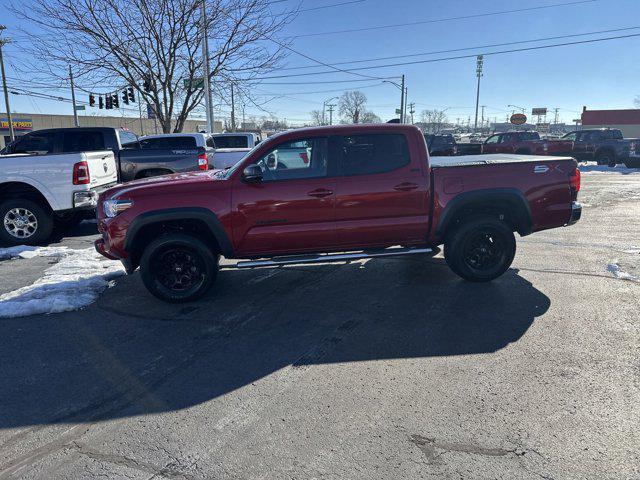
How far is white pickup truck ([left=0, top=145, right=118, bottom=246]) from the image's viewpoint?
25.1 ft

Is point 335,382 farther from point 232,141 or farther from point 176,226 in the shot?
point 232,141

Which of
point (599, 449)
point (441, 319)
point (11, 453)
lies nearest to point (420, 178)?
point (441, 319)

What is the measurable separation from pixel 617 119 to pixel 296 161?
76832 mm

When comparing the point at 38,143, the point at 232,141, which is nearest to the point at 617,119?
the point at 232,141

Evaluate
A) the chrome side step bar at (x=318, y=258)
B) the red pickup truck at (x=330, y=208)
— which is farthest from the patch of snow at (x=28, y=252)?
the chrome side step bar at (x=318, y=258)

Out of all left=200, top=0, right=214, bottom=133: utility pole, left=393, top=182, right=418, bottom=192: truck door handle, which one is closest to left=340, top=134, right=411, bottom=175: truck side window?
left=393, top=182, right=418, bottom=192: truck door handle

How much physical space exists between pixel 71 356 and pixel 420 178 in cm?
398

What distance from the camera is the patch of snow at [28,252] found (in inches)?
281

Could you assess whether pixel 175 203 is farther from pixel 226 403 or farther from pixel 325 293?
pixel 226 403

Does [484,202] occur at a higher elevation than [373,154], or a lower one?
lower

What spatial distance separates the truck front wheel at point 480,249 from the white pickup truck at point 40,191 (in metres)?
6.34

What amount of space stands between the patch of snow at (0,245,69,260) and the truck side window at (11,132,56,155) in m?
3.03

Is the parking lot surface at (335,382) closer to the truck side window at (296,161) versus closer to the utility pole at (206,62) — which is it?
the truck side window at (296,161)

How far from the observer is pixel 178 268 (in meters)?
5.07
